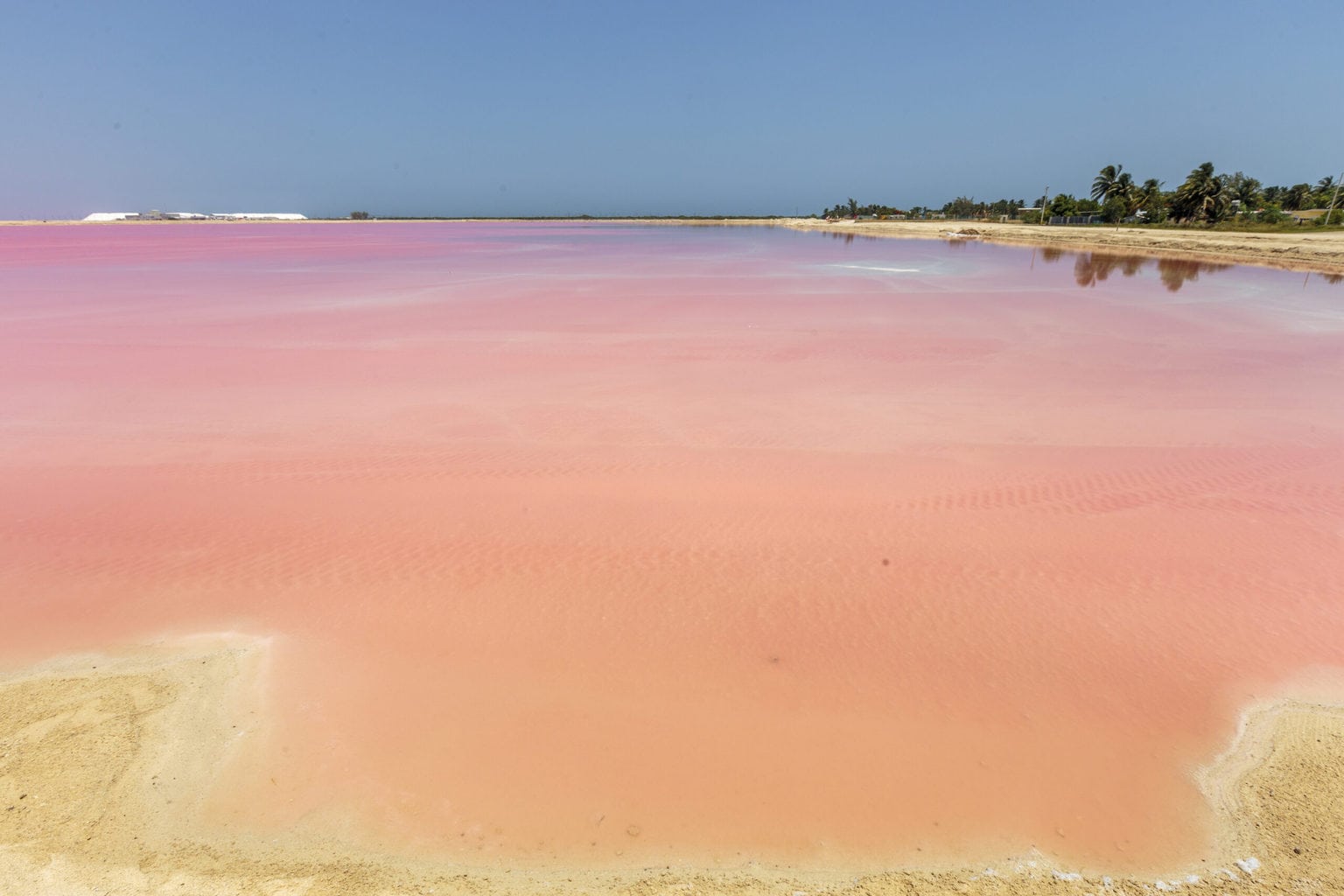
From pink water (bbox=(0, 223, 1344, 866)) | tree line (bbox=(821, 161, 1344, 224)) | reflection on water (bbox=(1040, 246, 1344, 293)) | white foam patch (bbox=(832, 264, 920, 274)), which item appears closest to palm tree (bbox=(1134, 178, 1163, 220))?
tree line (bbox=(821, 161, 1344, 224))

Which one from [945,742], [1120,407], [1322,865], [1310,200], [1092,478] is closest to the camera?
[1322,865]

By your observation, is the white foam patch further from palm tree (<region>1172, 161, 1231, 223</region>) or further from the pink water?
palm tree (<region>1172, 161, 1231, 223</region>)

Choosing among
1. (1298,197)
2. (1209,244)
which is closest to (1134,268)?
(1209,244)

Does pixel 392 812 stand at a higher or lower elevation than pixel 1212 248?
lower

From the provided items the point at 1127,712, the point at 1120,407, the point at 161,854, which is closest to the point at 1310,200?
the point at 1120,407

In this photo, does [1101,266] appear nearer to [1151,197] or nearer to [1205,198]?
[1205,198]

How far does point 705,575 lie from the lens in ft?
19.5

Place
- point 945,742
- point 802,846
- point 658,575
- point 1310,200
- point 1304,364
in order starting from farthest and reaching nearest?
point 1310,200 < point 1304,364 < point 658,575 < point 945,742 < point 802,846

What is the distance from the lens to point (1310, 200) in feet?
243

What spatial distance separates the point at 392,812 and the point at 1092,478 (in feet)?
26.4

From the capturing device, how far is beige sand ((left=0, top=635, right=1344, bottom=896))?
3.19 m

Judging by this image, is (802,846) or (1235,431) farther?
(1235,431)

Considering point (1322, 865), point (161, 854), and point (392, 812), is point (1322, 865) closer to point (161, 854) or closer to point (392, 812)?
point (392, 812)

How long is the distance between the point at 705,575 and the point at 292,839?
3538 millimetres
